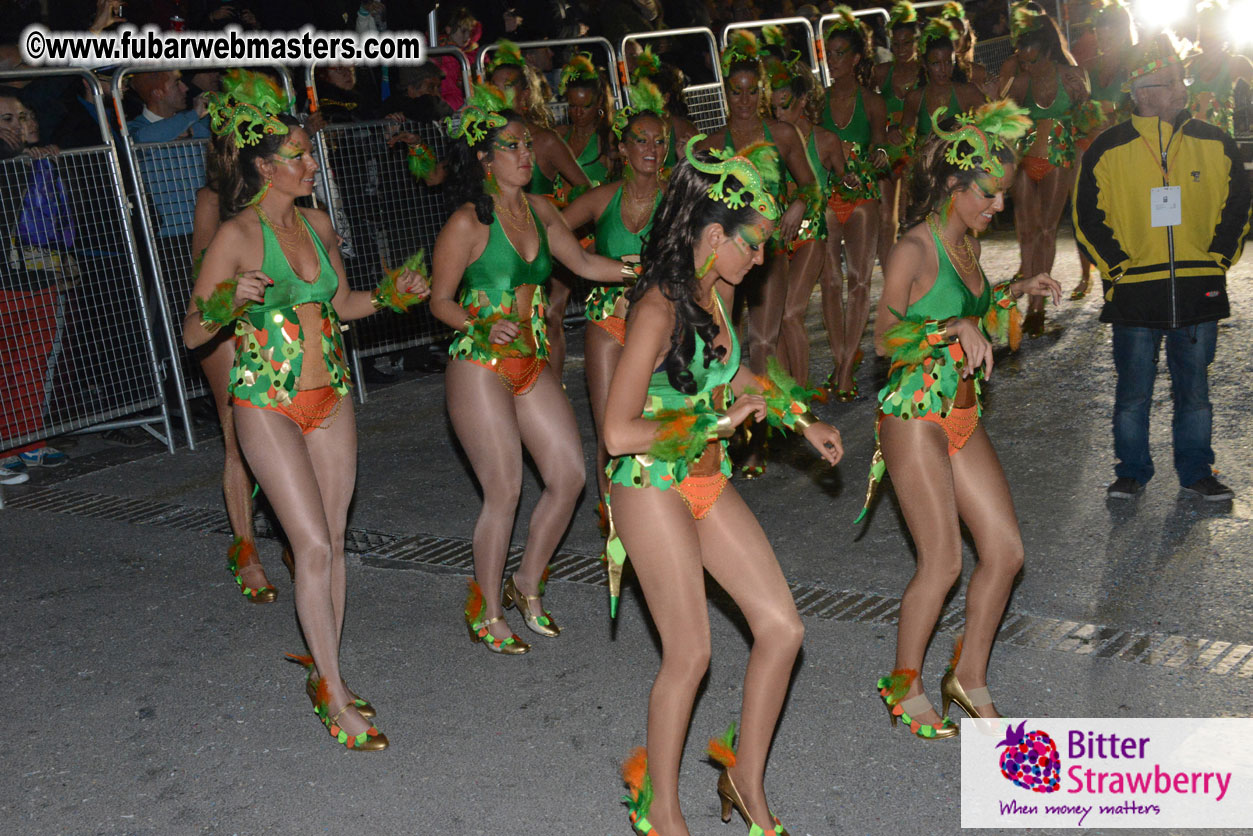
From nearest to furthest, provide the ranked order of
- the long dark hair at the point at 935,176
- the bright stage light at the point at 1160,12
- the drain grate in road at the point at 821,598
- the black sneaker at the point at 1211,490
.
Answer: the long dark hair at the point at 935,176
the drain grate in road at the point at 821,598
the black sneaker at the point at 1211,490
the bright stage light at the point at 1160,12

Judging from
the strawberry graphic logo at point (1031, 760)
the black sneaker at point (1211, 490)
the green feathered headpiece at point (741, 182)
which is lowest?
the strawberry graphic logo at point (1031, 760)

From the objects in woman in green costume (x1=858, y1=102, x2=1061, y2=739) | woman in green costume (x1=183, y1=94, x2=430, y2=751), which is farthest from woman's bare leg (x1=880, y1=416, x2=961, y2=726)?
woman in green costume (x1=183, y1=94, x2=430, y2=751)

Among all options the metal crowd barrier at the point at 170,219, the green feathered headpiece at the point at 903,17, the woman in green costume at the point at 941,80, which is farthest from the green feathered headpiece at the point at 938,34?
the metal crowd barrier at the point at 170,219

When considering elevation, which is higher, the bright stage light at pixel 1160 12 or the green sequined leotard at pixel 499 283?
the bright stage light at pixel 1160 12

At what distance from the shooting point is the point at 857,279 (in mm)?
8383

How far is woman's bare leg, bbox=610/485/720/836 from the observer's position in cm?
340

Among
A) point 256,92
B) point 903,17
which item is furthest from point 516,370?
point 903,17

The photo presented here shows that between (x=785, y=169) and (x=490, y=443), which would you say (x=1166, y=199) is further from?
(x=490, y=443)

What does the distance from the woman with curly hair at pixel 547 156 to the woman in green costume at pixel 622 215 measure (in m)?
1.20

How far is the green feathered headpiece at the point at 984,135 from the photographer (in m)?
4.04

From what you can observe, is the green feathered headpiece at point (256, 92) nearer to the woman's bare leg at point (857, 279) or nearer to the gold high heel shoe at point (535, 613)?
the gold high heel shoe at point (535, 613)

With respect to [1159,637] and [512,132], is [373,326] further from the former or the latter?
[1159,637]

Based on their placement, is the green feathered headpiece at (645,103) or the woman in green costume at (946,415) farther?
the green feathered headpiece at (645,103)

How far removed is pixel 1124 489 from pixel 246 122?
14.2 ft
